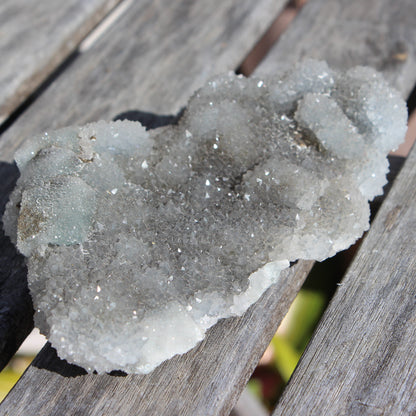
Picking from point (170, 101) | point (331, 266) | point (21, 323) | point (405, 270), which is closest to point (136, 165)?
point (21, 323)

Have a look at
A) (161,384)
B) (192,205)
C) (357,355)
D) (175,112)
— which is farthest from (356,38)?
(161,384)

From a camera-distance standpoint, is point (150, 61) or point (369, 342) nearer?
point (369, 342)

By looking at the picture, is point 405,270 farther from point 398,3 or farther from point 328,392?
point 398,3

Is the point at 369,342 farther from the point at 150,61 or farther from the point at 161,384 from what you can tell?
the point at 150,61

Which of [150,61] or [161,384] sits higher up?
[150,61]

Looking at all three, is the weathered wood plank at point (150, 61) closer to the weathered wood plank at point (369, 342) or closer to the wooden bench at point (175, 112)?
the wooden bench at point (175, 112)

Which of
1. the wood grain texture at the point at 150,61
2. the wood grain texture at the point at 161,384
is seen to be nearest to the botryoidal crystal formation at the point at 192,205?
the wood grain texture at the point at 161,384

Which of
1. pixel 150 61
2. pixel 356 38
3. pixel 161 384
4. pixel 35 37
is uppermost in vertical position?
pixel 35 37

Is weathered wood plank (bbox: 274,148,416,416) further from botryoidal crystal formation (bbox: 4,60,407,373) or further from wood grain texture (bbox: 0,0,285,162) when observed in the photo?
wood grain texture (bbox: 0,0,285,162)
